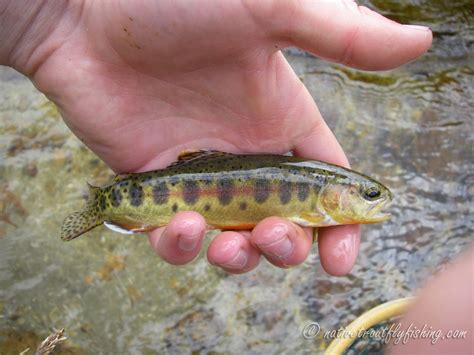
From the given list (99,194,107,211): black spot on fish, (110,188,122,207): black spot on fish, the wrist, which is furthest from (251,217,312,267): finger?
the wrist

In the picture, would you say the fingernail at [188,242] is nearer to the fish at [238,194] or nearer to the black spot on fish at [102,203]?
the fish at [238,194]

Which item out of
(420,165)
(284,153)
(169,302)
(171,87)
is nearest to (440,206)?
(420,165)

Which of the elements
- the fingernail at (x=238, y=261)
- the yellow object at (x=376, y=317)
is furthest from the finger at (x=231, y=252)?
the yellow object at (x=376, y=317)

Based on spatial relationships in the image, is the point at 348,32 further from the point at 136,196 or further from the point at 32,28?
the point at 32,28

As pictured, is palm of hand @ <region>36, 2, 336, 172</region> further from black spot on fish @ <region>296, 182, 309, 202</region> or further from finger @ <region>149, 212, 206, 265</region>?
finger @ <region>149, 212, 206, 265</region>

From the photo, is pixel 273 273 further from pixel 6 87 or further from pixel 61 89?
pixel 6 87

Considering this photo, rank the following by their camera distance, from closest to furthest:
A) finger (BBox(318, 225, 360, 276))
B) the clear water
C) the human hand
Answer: the human hand → finger (BBox(318, 225, 360, 276)) → the clear water

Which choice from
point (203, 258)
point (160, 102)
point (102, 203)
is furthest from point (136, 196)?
point (203, 258)
